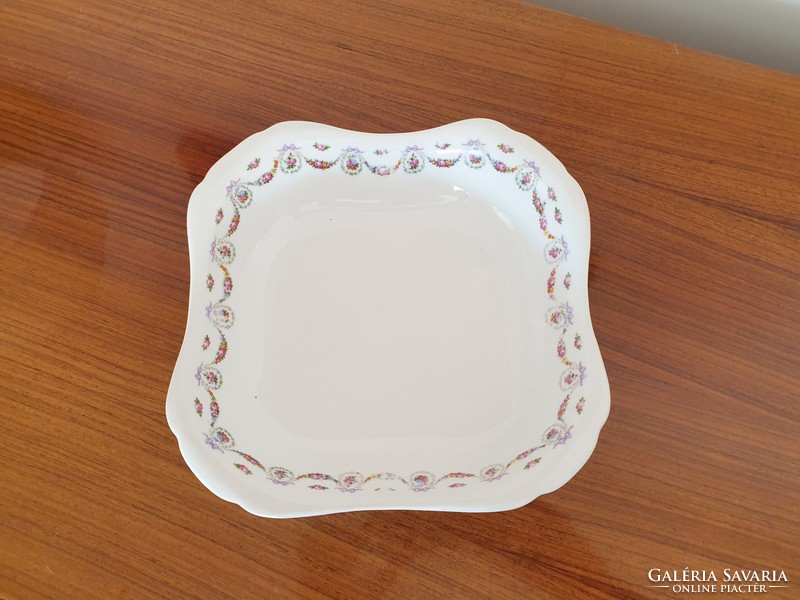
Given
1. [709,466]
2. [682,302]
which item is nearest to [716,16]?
[682,302]

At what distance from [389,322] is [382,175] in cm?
15

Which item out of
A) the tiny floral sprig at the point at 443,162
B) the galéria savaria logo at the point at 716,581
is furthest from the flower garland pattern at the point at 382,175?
the galéria savaria logo at the point at 716,581

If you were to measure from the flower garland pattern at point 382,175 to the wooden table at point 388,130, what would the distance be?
48mm

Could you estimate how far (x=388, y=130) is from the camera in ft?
2.24

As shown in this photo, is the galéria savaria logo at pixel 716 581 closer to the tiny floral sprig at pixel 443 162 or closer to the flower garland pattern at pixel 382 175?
the flower garland pattern at pixel 382 175

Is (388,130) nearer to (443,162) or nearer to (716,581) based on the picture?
(443,162)

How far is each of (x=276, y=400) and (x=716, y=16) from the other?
76 cm

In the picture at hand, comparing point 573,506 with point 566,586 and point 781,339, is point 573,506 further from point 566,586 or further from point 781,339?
point 781,339

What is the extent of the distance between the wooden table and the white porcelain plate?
6cm

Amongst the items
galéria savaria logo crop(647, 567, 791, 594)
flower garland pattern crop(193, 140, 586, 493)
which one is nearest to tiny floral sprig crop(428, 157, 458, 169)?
flower garland pattern crop(193, 140, 586, 493)

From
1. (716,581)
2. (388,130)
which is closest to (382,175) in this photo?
(388,130)

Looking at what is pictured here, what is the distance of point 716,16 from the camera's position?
892 millimetres

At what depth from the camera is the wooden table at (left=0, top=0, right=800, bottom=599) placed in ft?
1.89

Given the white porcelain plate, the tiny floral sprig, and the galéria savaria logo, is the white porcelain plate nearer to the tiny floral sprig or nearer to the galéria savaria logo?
the tiny floral sprig
